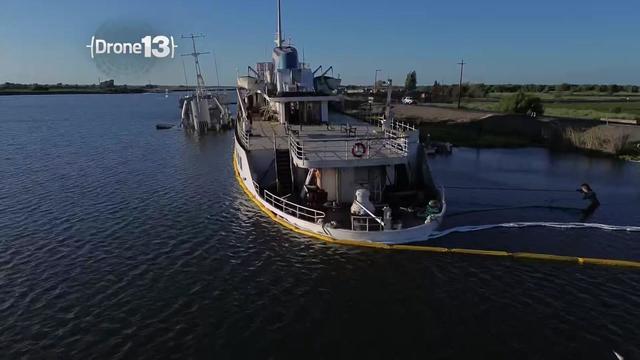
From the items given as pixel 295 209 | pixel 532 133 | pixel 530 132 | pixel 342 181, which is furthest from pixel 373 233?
pixel 530 132

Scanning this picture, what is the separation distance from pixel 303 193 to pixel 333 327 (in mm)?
13025

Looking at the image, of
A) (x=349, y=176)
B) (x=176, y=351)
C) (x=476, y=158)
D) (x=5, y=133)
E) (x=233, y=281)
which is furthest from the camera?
(x=5, y=133)

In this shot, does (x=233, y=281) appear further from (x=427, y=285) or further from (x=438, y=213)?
(x=438, y=213)

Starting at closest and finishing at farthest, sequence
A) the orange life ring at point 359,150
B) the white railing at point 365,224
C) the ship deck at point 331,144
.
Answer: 1. the white railing at point 365,224
2. the ship deck at point 331,144
3. the orange life ring at point 359,150

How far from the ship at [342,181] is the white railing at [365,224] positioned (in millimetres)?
58

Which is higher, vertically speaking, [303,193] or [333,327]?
[303,193]

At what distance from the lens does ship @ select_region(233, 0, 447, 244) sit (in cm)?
2381

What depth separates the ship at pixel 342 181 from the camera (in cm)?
2381

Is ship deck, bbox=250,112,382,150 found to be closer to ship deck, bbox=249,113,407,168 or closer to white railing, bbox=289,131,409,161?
ship deck, bbox=249,113,407,168

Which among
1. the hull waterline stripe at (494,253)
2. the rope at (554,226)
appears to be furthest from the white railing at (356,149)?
the rope at (554,226)

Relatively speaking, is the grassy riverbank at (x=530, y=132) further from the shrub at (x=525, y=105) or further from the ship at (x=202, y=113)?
the ship at (x=202, y=113)

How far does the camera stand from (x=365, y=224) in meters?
23.1

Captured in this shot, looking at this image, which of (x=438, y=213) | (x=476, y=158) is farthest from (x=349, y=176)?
(x=476, y=158)

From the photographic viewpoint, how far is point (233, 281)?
20.4 meters
